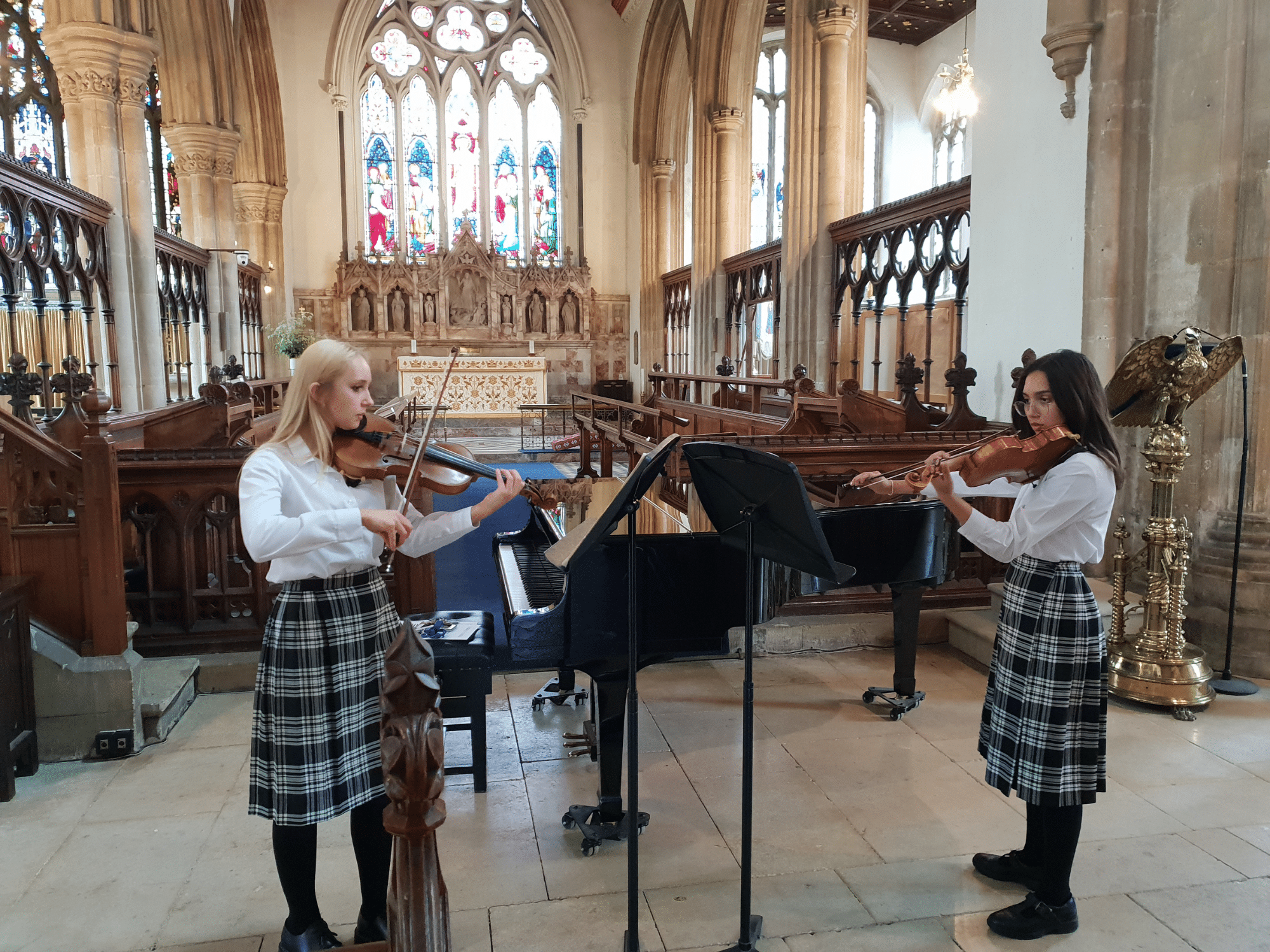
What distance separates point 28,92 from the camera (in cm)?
1435

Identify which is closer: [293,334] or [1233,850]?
[1233,850]

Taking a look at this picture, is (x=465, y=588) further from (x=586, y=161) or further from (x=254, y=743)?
(x=586, y=161)

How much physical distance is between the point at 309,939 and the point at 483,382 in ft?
49.1

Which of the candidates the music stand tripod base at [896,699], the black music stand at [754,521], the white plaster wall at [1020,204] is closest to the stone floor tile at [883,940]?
the black music stand at [754,521]

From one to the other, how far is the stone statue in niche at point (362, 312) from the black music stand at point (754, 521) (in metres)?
16.7

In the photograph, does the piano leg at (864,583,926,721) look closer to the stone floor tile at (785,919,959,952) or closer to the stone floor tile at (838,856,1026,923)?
the stone floor tile at (838,856,1026,923)

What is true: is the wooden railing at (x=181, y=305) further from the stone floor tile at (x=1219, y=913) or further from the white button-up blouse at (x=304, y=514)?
the stone floor tile at (x=1219, y=913)

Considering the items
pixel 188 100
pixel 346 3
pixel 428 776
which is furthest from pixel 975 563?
pixel 346 3

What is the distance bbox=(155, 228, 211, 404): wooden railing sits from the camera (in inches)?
439

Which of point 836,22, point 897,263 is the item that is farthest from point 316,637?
point 836,22

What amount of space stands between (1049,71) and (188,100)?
11.5m

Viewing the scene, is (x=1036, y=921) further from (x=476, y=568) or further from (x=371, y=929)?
(x=476, y=568)

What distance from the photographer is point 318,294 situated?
17.6 metres

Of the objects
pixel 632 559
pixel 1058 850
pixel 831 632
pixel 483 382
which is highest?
pixel 483 382
